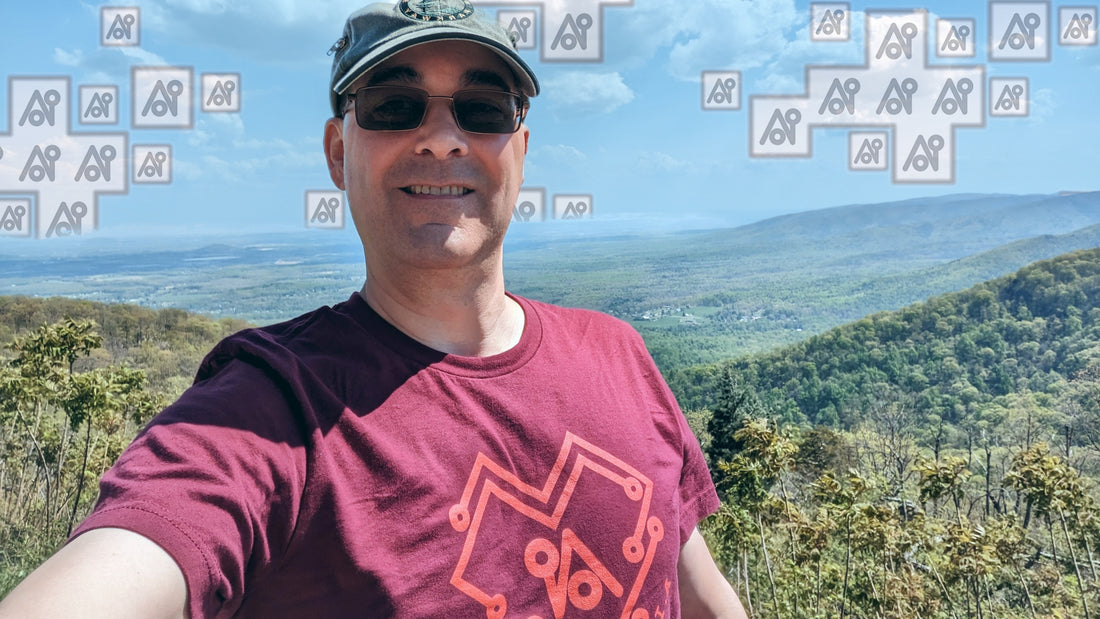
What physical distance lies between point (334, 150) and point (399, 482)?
0.70m

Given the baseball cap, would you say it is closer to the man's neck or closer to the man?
the man

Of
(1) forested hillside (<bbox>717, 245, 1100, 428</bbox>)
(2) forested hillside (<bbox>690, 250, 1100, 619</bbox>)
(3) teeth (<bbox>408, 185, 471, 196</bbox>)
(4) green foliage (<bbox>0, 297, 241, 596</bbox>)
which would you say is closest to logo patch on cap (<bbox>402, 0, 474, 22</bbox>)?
(3) teeth (<bbox>408, 185, 471, 196</bbox>)

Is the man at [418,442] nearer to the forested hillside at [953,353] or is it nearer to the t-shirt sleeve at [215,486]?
the t-shirt sleeve at [215,486]

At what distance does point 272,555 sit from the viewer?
90 cm

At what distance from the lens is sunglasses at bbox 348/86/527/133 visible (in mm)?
1220

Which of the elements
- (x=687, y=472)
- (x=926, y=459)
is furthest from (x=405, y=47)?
(x=926, y=459)

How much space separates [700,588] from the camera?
1.45m

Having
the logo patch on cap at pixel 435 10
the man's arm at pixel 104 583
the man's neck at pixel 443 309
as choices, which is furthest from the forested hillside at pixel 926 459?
the man's arm at pixel 104 583

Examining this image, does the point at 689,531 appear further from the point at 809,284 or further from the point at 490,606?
the point at 809,284

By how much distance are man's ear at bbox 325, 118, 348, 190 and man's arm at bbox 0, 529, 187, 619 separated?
0.76 meters

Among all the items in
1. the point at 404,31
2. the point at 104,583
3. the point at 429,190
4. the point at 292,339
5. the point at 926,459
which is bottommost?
the point at 926,459

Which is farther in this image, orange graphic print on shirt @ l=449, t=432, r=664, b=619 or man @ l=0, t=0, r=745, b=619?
orange graphic print on shirt @ l=449, t=432, r=664, b=619

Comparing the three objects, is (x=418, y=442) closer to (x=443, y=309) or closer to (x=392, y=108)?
(x=443, y=309)

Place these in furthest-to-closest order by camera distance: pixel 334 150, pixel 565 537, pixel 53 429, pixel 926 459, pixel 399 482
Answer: pixel 53 429 → pixel 926 459 → pixel 334 150 → pixel 565 537 → pixel 399 482
